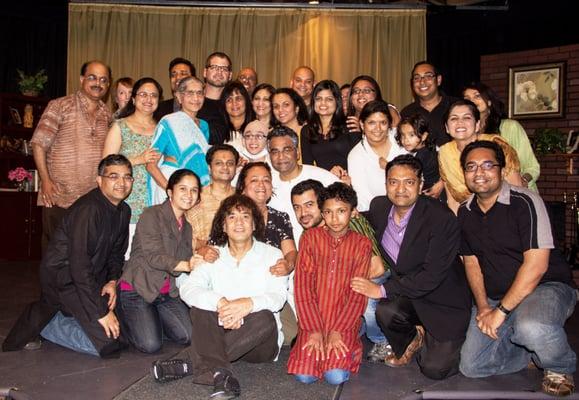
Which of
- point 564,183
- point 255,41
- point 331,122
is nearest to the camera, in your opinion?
point 331,122

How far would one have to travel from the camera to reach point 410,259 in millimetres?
3252

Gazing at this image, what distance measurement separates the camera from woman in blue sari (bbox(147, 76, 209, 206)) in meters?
4.01

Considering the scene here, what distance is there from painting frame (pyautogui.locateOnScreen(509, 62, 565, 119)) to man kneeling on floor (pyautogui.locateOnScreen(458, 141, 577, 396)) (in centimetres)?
489

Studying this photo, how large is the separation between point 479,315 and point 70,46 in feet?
22.7

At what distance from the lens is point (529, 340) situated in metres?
2.96

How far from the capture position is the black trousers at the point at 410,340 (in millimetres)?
3152

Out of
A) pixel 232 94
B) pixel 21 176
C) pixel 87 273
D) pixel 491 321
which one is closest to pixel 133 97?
pixel 232 94

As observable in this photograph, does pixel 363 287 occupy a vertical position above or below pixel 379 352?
above

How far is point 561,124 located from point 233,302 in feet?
19.3

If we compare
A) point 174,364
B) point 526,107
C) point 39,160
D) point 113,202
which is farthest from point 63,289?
point 526,107

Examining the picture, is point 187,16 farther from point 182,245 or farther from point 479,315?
point 479,315

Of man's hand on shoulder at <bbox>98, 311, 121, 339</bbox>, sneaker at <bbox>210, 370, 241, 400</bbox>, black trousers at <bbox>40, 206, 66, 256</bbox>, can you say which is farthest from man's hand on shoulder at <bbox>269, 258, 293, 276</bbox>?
black trousers at <bbox>40, 206, 66, 256</bbox>

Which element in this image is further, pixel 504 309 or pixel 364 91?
pixel 364 91

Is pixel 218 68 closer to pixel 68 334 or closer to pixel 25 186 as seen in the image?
pixel 68 334
